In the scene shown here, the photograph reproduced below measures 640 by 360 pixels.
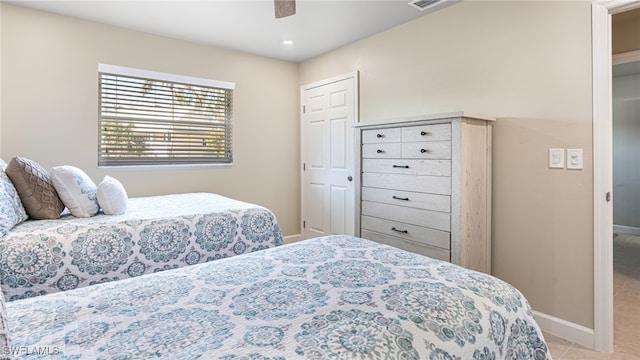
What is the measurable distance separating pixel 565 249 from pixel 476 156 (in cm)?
81

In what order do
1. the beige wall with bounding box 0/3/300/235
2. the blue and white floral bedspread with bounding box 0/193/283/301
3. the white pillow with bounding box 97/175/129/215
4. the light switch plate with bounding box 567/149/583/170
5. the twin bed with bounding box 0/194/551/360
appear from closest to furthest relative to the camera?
the twin bed with bounding box 0/194/551/360, the blue and white floral bedspread with bounding box 0/193/283/301, the light switch plate with bounding box 567/149/583/170, the white pillow with bounding box 97/175/129/215, the beige wall with bounding box 0/3/300/235

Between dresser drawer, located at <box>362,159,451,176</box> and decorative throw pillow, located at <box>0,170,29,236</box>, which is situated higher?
dresser drawer, located at <box>362,159,451,176</box>

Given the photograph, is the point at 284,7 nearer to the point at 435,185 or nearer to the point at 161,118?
the point at 435,185

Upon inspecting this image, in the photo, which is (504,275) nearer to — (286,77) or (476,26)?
(476,26)

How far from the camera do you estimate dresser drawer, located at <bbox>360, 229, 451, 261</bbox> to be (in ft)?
7.45

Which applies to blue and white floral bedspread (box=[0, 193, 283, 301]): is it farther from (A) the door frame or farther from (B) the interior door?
(A) the door frame

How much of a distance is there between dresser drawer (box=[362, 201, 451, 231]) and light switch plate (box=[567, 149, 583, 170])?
82 centimetres

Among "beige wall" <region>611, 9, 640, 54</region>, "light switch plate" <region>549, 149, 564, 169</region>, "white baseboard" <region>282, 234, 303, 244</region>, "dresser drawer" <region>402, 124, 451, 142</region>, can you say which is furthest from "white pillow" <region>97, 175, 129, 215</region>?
"beige wall" <region>611, 9, 640, 54</region>

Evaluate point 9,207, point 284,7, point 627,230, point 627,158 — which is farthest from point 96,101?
point 627,230

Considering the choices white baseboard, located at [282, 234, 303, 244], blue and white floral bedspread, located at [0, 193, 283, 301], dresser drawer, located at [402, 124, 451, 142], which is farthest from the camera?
white baseboard, located at [282, 234, 303, 244]

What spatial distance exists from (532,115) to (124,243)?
9.11 ft

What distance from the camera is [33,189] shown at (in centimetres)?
212

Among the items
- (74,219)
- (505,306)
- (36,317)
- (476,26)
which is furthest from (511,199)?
(74,219)

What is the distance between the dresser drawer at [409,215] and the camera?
2268mm
